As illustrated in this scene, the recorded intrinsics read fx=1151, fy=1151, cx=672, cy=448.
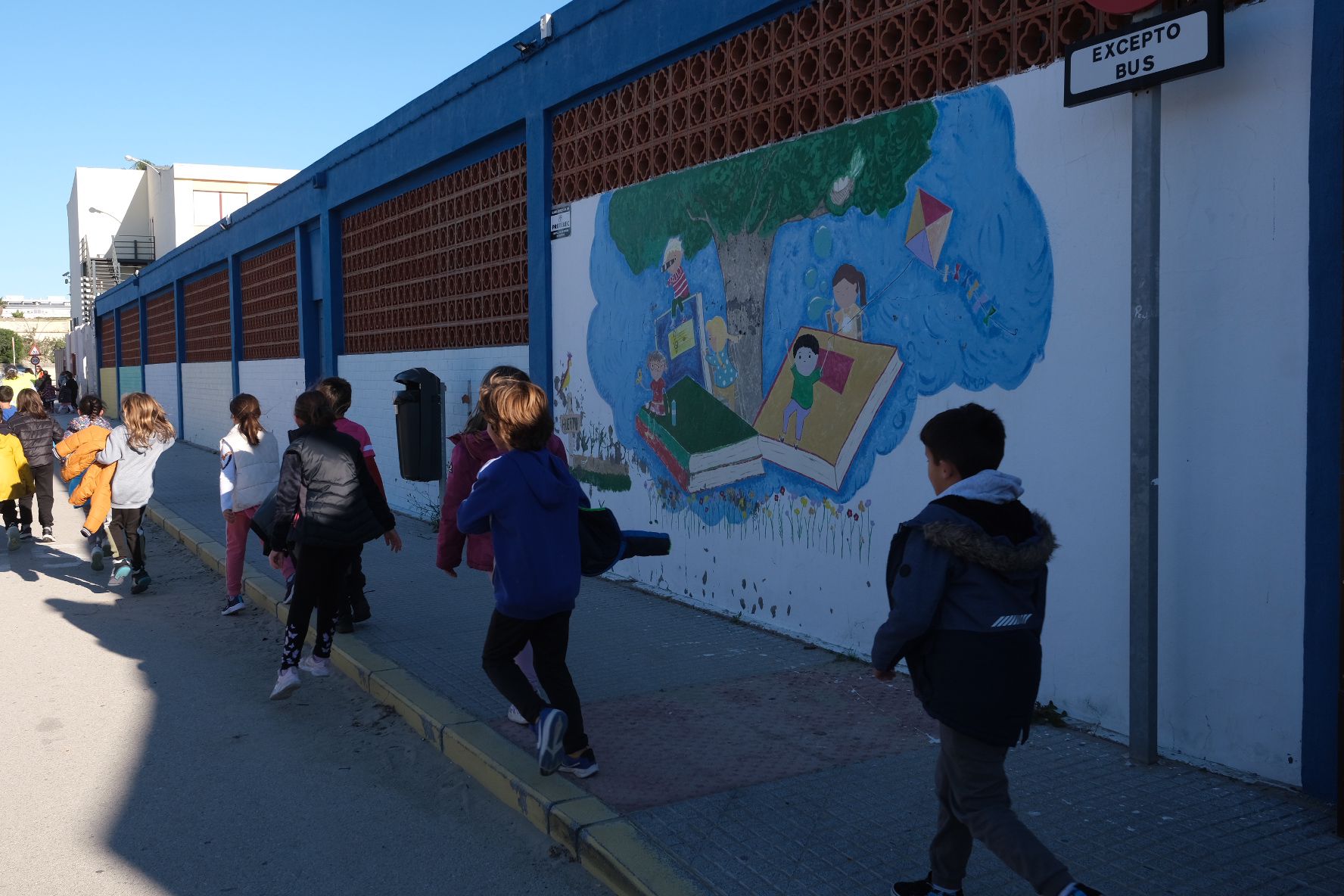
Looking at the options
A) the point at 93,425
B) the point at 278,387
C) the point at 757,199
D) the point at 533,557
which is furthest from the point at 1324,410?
the point at 278,387

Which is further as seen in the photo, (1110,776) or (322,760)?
(322,760)

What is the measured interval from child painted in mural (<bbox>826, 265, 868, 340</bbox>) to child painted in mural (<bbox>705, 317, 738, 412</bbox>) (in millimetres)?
987

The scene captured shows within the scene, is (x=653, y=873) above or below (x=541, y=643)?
below

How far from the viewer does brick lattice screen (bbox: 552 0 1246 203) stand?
17.2ft

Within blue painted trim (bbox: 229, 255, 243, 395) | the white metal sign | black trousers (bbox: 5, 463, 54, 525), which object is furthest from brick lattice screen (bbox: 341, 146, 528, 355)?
blue painted trim (bbox: 229, 255, 243, 395)

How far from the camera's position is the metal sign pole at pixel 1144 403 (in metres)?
4.24

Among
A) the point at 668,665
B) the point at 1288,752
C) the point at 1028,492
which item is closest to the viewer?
the point at 1288,752

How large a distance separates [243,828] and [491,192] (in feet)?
24.7

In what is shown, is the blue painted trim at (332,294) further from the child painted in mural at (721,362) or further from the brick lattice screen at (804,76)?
the child painted in mural at (721,362)

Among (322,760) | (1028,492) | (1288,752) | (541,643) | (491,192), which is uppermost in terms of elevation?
(491,192)

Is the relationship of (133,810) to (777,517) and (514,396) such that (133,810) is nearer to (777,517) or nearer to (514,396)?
(514,396)

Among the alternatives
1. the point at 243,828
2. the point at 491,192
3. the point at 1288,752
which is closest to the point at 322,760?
the point at 243,828

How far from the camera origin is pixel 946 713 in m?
3.08

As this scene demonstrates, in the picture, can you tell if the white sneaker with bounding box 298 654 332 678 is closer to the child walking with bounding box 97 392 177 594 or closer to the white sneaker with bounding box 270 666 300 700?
the white sneaker with bounding box 270 666 300 700
